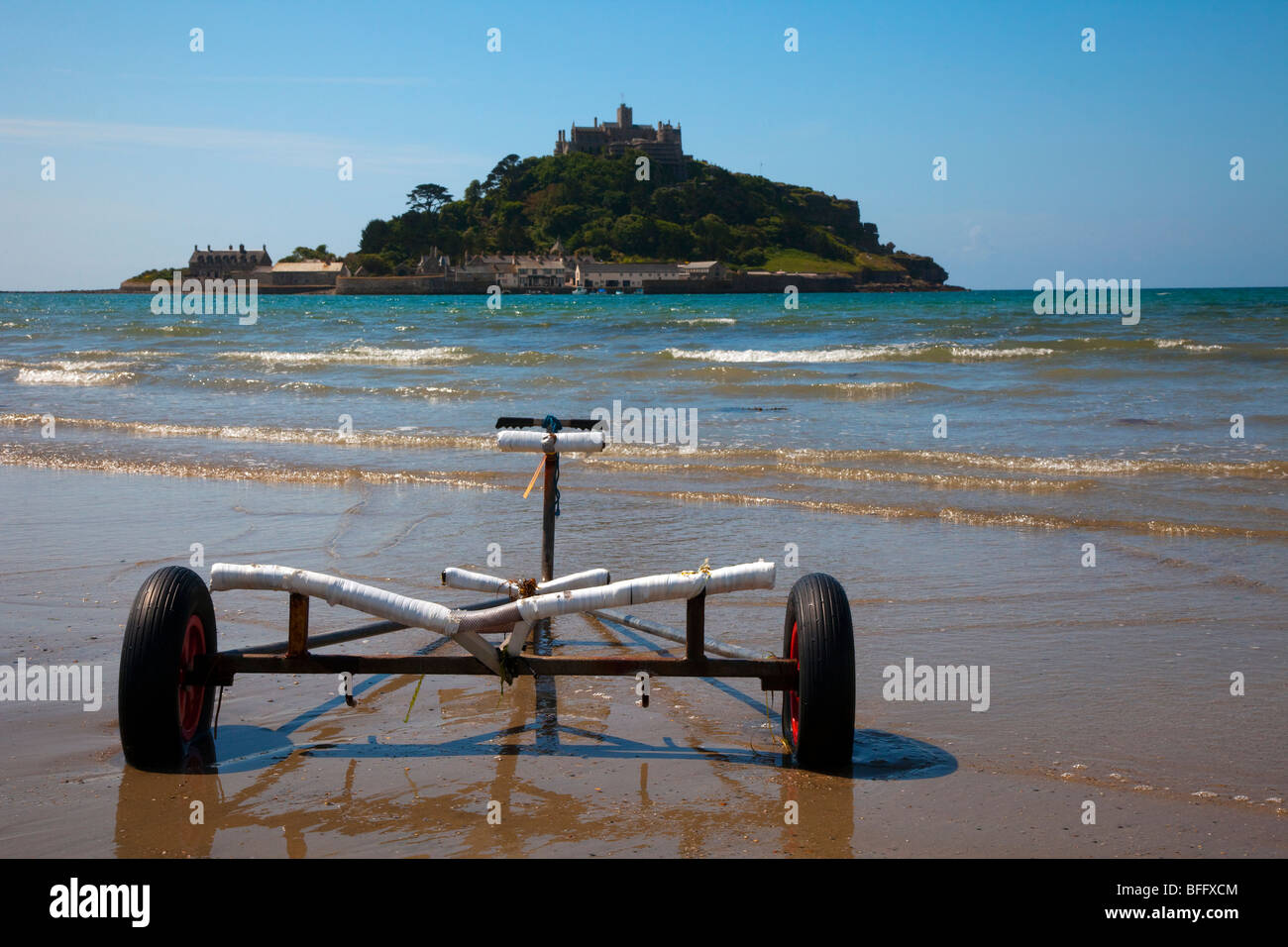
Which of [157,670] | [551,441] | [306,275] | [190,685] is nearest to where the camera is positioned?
[157,670]

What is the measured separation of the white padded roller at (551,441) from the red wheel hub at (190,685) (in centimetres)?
186

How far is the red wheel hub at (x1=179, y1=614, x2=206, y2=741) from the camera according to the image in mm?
4113

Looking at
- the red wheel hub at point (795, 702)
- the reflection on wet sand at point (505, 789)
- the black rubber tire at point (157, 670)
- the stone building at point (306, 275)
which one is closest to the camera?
the reflection on wet sand at point (505, 789)

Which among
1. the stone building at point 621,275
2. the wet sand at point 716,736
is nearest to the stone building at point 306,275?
the stone building at point 621,275

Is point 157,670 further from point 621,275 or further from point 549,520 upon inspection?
point 621,275

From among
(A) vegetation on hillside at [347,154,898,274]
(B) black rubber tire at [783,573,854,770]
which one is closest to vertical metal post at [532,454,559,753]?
(B) black rubber tire at [783,573,854,770]

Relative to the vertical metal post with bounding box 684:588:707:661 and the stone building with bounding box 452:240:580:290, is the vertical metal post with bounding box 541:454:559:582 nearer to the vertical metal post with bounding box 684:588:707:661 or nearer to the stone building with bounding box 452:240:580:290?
the vertical metal post with bounding box 684:588:707:661

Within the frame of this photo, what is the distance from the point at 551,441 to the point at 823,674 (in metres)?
2.27

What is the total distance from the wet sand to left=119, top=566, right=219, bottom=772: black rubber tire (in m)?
0.12

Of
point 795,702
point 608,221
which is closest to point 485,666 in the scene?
point 795,702

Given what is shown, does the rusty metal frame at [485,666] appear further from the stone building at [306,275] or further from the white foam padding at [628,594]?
the stone building at [306,275]

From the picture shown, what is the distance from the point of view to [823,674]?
395 cm

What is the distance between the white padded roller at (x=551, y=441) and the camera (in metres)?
5.68
